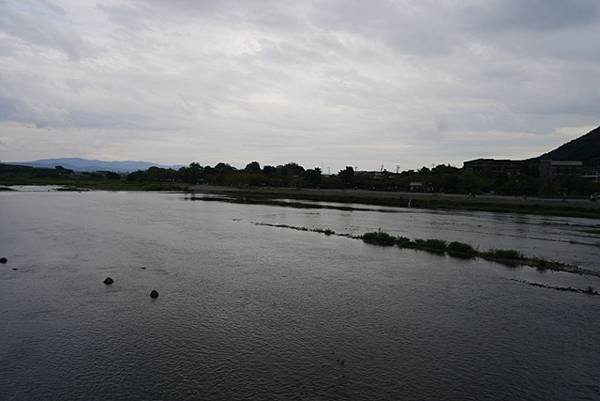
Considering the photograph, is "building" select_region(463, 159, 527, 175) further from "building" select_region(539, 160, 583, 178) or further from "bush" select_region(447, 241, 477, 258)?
"bush" select_region(447, 241, 477, 258)

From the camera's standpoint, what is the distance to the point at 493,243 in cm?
2473

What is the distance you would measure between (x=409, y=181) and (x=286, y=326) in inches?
2746

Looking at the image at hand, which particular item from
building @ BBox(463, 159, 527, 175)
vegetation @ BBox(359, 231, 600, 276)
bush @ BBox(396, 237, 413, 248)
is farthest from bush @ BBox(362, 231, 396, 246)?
building @ BBox(463, 159, 527, 175)

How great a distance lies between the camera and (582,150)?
400ft

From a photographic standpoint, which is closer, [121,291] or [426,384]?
[426,384]

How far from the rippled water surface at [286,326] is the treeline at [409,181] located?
4441cm

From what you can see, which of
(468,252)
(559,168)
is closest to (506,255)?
(468,252)

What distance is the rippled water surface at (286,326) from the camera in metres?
8.35

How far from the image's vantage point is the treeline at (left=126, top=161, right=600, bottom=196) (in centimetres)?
6166

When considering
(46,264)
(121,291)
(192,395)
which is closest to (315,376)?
(192,395)

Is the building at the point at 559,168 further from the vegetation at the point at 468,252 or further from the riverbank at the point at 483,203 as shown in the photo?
the vegetation at the point at 468,252

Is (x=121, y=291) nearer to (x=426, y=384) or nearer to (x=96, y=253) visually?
(x=96, y=253)

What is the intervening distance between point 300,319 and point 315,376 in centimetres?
299

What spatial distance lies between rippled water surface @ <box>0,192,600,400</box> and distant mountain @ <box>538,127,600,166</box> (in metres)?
110
